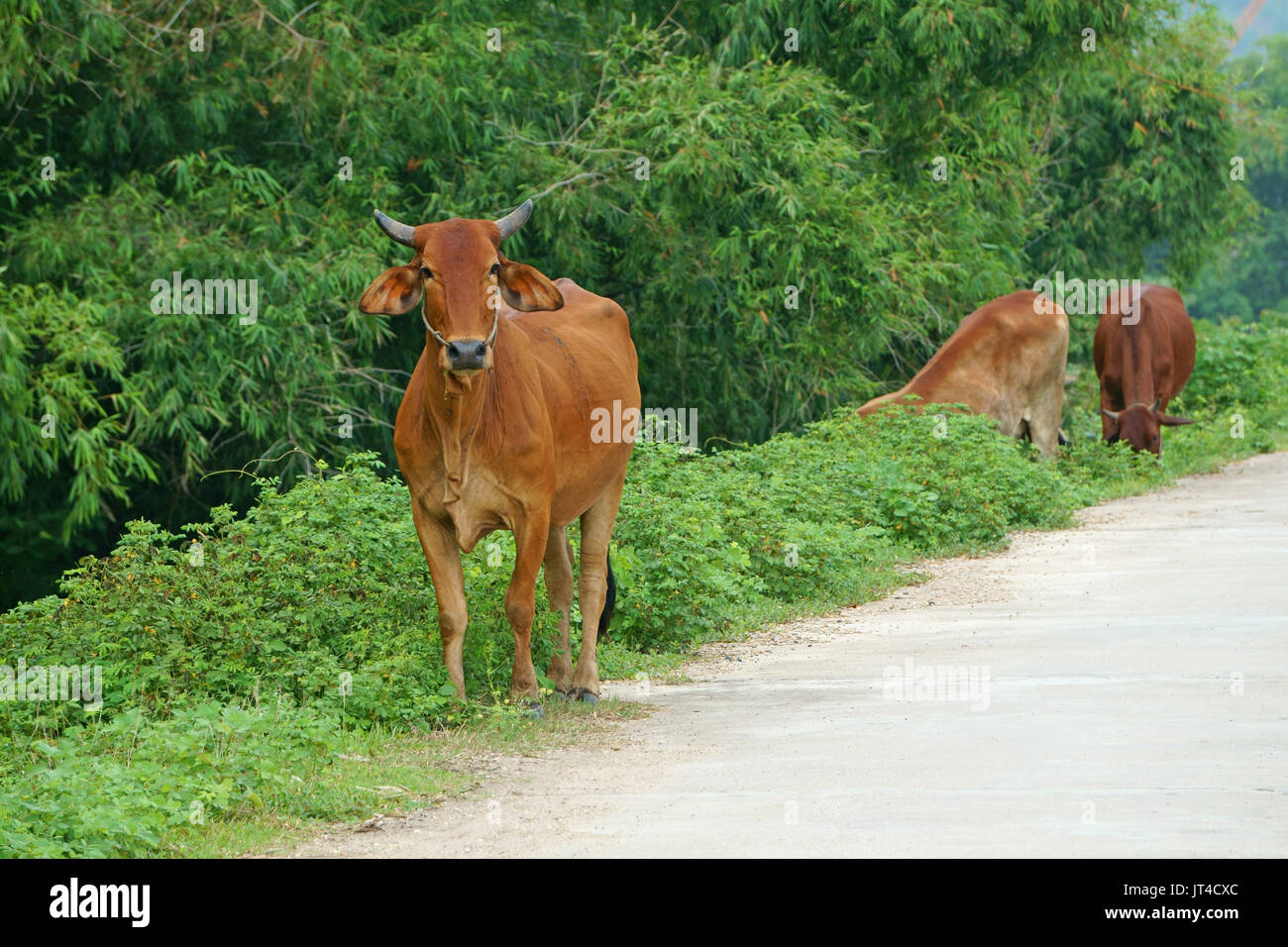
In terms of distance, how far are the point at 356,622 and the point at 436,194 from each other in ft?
31.4

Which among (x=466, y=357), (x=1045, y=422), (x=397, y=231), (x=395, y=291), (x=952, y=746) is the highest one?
(x=397, y=231)

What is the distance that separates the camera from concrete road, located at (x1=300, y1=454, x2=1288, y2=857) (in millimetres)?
5523

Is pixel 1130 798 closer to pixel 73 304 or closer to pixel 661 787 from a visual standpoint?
pixel 661 787

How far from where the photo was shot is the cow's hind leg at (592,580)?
846cm

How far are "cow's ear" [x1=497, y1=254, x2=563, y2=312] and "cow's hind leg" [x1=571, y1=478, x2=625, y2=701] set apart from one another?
1242 millimetres

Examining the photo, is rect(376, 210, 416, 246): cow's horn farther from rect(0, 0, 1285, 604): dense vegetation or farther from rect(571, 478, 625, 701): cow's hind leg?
rect(0, 0, 1285, 604): dense vegetation

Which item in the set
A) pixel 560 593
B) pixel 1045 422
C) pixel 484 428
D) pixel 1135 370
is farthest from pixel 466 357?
pixel 1135 370

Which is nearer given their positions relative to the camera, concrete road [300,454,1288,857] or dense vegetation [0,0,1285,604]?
concrete road [300,454,1288,857]

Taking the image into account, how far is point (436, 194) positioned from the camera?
1755cm

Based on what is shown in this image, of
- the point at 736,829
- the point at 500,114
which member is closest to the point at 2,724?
the point at 736,829

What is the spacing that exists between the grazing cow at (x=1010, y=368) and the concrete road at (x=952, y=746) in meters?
6.65

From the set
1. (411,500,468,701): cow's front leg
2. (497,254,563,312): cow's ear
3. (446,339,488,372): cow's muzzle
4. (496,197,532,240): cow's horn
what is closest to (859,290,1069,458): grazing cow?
(497,254,563,312): cow's ear

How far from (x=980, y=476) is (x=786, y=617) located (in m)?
4.07

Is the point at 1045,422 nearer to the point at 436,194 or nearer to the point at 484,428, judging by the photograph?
the point at 436,194
